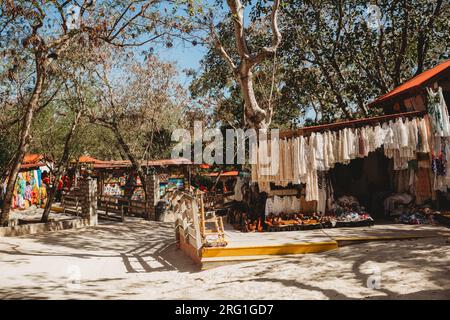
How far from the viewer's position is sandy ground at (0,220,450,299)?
579 cm

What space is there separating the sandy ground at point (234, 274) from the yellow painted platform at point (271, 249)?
22 centimetres

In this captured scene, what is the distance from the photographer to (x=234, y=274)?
7320 millimetres

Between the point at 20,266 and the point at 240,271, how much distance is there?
4.91 meters

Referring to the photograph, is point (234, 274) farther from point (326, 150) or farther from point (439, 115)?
point (439, 115)

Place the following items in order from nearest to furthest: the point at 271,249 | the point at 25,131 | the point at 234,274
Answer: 1. the point at 234,274
2. the point at 271,249
3. the point at 25,131

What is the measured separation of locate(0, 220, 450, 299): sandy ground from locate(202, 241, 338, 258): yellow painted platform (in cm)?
22

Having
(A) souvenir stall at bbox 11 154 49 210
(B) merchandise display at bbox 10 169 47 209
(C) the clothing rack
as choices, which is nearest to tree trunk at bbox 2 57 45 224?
(C) the clothing rack

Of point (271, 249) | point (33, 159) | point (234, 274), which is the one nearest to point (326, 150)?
point (271, 249)

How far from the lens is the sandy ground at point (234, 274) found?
579cm

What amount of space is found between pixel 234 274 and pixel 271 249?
4.11ft

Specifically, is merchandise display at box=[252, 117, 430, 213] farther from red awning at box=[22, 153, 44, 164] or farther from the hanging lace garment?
red awning at box=[22, 153, 44, 164]

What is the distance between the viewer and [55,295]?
262 inches

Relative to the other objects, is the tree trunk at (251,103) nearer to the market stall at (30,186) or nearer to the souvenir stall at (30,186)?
the market stall at (30,186)
